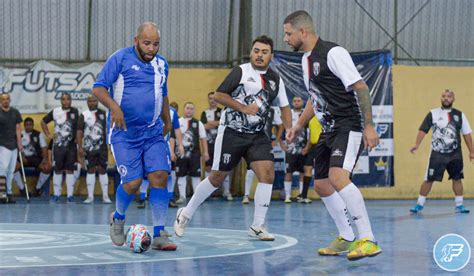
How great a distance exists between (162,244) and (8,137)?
1015 centimetres

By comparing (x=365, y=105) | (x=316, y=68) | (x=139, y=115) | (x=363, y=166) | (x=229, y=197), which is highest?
(x=316, y=68)

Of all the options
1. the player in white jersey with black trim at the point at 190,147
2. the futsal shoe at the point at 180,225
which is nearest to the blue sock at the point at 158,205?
the futsal shoe at the point at 180,225

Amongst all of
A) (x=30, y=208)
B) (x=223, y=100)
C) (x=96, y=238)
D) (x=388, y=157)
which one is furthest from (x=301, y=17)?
(x=388, y=157)

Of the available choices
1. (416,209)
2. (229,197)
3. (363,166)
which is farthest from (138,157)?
(363,166)

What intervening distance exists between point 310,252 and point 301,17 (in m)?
2.36

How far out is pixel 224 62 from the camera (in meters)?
21.9

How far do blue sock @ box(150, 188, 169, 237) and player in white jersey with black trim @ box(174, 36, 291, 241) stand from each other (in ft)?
3.73

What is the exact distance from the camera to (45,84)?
20828 mm

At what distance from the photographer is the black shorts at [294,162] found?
64.2 ft

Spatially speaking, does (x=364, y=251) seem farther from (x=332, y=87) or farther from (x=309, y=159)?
(x=309, y=159)

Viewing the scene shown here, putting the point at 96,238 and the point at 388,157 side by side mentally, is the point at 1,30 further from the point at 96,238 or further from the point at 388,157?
the point at 96,238

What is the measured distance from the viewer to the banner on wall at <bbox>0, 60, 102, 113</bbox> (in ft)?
67.8

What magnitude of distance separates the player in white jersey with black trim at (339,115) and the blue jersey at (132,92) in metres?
1.58

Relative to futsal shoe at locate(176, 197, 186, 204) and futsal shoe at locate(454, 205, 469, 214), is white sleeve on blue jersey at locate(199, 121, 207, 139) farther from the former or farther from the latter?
futsal shoe at locate(454, 205, 469, 214)
